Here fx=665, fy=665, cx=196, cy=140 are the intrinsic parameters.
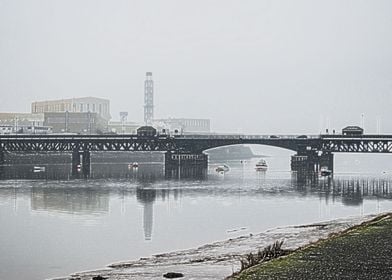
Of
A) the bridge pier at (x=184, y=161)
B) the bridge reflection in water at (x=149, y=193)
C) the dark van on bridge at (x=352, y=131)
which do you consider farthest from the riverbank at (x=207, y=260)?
the dark van on bridge at (x=352, y=131)

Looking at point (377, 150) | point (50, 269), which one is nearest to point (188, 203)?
point (50, 269)

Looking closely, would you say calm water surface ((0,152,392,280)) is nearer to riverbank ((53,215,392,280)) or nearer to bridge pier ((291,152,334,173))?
riverbank ((53,215,392,280))

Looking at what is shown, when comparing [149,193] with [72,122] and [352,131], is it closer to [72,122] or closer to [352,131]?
[352,131]

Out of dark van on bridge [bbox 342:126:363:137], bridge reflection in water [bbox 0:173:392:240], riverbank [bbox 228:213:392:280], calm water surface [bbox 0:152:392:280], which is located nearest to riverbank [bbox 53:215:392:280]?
calm water surface [bbox 0:152:392:280]

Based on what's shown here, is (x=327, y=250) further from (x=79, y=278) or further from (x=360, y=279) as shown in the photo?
(x=79, y=278)

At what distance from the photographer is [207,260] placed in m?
25.6

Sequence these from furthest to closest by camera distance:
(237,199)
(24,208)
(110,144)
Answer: (110,144), (237,199), (24,208)

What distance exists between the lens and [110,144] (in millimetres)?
121188

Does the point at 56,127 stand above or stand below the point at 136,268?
above

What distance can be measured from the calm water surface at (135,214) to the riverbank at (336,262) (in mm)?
9102

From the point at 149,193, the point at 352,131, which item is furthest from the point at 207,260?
the point at 352,131

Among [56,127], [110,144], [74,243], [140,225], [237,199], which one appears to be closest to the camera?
[74,243]

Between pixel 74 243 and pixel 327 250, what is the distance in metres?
15.1

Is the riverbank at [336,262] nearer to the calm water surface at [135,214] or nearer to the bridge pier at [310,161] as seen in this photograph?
the calm water surface at [135,214]
